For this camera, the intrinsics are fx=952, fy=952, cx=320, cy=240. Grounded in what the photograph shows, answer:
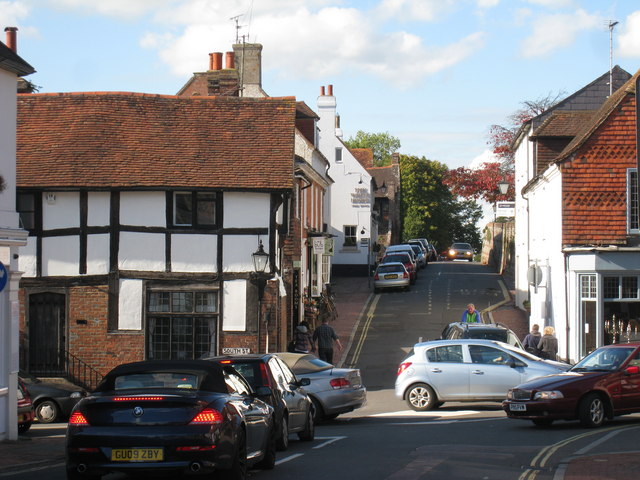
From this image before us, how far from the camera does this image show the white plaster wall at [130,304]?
1029 inches

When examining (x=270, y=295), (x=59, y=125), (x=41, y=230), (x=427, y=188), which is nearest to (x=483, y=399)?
(x=270, y=295)

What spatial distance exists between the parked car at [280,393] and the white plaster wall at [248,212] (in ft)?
35.7

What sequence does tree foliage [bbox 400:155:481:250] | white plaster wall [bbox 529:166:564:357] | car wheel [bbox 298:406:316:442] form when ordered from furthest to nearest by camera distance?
tree foliage [bbox 400:155:481:250] < white plaster wall [bbox 529:166:564:357] < car wheel [bbox 298:406:316:442]

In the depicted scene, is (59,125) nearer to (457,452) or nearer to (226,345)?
(226,345)

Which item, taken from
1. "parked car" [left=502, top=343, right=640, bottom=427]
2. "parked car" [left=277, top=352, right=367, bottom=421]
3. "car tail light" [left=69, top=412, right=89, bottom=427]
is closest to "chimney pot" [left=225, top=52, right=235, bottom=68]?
"parked car" [left=277, top=352, right=367, bottom=421]

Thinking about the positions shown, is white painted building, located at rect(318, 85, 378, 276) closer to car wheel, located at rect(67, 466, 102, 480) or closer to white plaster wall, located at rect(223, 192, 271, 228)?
white plaster wall, located at rect(223, 192, 271, 228)

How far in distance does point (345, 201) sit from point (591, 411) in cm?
4203

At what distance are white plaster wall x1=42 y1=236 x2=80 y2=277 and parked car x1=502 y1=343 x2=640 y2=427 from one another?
44.8 feet

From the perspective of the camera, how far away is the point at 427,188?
9281 cm

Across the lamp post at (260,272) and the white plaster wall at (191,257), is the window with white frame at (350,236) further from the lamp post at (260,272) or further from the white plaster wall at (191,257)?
the white plaster wall at (191,257)

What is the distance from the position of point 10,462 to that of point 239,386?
3.46 m

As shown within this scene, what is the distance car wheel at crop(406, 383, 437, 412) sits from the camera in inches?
830

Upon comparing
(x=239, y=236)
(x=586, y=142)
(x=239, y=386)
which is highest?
(x=586, y=142)

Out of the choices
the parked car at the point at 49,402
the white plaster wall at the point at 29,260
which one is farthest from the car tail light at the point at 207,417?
the white plaster wall at the point at 29,260
